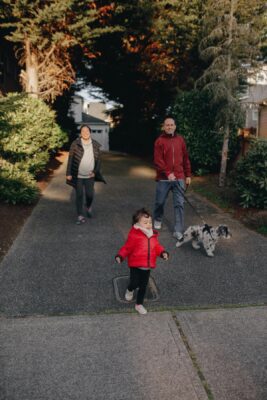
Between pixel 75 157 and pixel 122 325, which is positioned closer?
pixel 122 325

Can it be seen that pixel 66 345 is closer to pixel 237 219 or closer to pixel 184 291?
pixel 184 291

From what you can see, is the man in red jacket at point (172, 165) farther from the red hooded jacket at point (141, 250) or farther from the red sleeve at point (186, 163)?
the red hooded jacket at point (141, 250)

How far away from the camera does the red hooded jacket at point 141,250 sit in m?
4.11

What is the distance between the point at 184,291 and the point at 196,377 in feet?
5.48

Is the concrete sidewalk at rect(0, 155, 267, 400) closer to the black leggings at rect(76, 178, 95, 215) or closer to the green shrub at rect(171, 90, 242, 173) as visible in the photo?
the black leggings at rect(76, 178, 95, 215)

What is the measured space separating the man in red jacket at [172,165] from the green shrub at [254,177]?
2134 millimetres

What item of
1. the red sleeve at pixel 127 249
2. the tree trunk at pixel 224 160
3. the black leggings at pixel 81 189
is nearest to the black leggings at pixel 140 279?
the red sleeve at pixel 127 249

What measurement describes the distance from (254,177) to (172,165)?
242cm

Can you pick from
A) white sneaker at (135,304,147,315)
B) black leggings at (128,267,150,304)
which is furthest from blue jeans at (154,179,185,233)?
white sneaker at (135,304,147,315)

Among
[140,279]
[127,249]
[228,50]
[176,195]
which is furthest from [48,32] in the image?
[140,279]

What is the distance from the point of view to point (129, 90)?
995 inches

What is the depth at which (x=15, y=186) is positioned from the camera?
28.7ft

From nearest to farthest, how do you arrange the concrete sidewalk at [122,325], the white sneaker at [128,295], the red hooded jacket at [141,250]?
1. the concrete sidewalk at [122,325]
2. the red hooded jacket at [141,250]
3. the white sneaker at [128,295]

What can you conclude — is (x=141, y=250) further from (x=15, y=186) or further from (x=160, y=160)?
(x=15, y=186)
